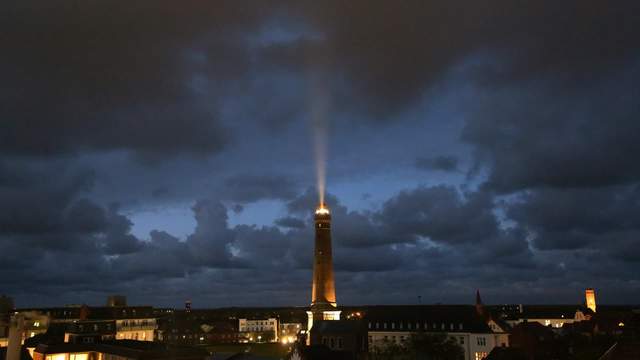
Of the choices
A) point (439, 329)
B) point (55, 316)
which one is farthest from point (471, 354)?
point (55, 316)

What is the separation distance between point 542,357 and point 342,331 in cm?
4831

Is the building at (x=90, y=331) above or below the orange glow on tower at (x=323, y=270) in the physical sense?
below

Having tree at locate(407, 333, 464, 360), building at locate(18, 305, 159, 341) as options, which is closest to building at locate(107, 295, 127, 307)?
building at locate(18, 305, 159, 341)

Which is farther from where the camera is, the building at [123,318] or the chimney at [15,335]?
the building at [123,318]

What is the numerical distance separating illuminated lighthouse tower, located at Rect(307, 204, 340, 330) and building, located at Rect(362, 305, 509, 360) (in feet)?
32.7

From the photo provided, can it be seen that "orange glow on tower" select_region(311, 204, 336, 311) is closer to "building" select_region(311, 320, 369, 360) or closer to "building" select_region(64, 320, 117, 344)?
"building" select_region(311, 320, 369, 360)

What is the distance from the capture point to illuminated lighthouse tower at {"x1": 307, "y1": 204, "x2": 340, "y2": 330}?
5207 inches

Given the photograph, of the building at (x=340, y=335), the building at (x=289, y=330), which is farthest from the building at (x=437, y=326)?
the building at (x=289, y=330)

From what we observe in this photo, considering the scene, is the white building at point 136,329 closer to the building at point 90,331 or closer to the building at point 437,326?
the building at point 90,331

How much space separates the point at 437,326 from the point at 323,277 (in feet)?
103

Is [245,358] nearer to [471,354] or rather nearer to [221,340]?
[471,354]

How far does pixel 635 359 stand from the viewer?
1554 inches

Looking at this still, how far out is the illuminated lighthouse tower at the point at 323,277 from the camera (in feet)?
434

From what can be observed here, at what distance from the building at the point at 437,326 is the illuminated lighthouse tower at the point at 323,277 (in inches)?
392
